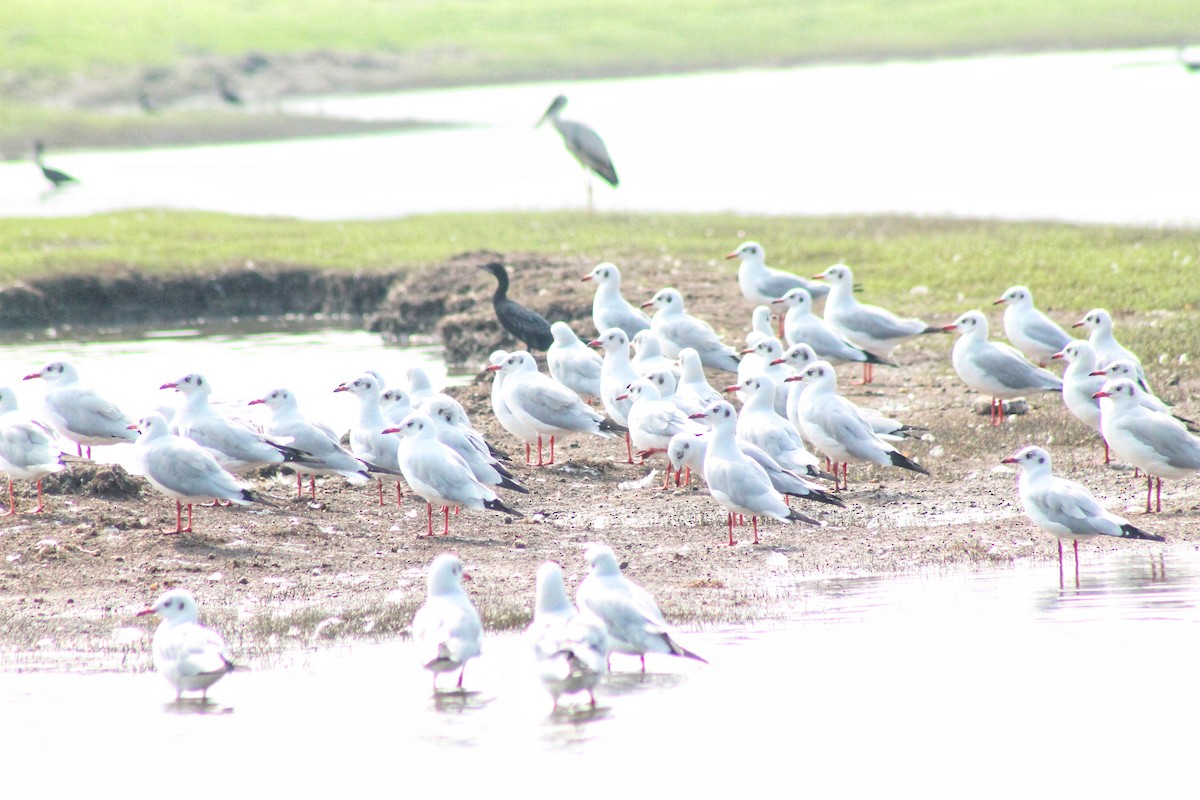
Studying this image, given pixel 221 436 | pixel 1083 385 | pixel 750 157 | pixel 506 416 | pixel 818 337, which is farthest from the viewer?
pixel 750 157

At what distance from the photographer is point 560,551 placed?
1016 centimetres

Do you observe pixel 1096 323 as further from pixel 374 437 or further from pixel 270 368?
pixel 270 368

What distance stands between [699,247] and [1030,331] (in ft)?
28.9

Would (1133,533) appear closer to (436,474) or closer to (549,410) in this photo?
(436,474)

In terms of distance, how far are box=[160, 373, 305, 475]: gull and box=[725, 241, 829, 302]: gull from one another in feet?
23.5

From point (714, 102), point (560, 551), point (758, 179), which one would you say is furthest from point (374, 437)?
point (714, 102)

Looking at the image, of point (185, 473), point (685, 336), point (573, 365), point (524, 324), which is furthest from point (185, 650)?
point (524, 324)

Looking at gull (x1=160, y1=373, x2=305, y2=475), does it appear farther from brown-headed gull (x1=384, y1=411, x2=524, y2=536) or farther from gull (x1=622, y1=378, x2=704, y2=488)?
gull (x1=622, y1=378, x2=704, y2=488)

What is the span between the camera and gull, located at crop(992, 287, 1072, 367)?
47.2 feet

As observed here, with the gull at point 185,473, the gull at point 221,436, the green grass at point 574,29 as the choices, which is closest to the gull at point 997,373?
the gull at point 221,436

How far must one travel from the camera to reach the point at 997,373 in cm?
1323

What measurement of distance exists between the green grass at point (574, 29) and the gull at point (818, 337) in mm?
48702

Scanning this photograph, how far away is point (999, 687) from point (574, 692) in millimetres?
2073

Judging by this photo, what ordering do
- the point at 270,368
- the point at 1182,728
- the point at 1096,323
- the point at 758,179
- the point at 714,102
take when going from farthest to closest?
1. the point at 714,102
2. the point at 758,179
3. the point at 270,368
4. the point at 1096,323
5. the point at 1182,728
